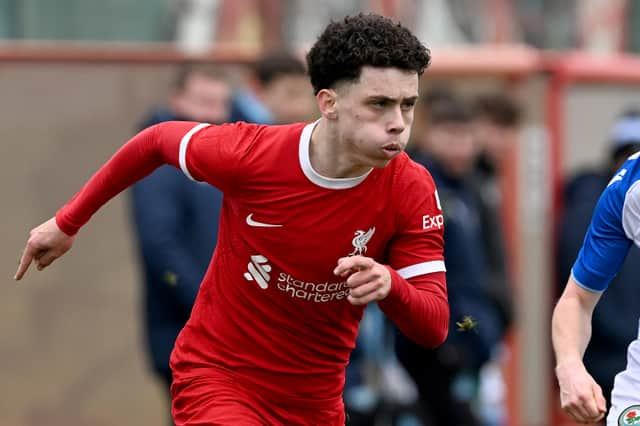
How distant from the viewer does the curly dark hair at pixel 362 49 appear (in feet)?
18.8

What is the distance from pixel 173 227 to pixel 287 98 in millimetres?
960

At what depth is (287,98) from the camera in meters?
8.92

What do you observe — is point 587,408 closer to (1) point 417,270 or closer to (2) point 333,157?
(1) point 417,270

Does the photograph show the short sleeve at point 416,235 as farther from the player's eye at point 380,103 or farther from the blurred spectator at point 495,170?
the blurred spectator at point 495,170

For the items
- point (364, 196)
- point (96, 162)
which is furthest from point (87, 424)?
point (364, 196)

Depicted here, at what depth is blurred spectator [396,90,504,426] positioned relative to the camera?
9469mm

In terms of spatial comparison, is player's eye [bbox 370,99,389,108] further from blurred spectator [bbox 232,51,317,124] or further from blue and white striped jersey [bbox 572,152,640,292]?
blurred spectator [bbox 232,51,317,124]

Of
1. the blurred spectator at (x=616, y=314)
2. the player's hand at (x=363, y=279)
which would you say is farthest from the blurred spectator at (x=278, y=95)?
the player's hand at (x=363, y=279)

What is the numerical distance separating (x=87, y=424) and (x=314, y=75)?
5.21 meters

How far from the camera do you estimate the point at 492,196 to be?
37.0 feet

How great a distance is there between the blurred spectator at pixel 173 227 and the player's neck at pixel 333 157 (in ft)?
8.69

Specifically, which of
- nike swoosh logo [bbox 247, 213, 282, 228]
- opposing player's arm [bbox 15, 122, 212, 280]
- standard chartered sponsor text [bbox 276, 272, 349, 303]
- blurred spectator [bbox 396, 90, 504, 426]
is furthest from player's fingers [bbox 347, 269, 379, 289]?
blurred spectator [bbox 396, 90, 504, 426]

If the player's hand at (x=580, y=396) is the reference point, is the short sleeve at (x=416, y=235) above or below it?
above

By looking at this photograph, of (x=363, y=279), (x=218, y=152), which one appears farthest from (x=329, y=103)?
(x=363, y=279)
